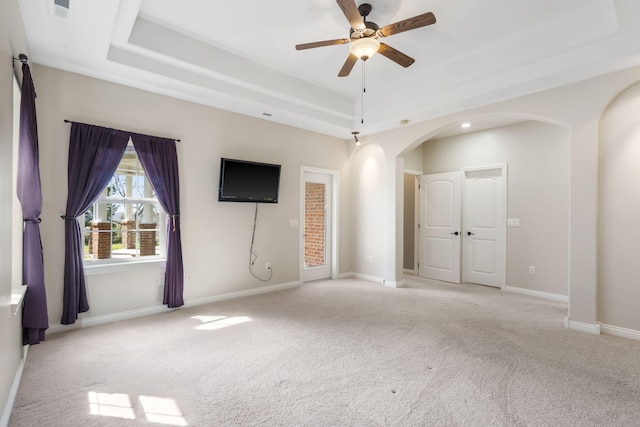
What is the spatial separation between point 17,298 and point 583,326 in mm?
5177

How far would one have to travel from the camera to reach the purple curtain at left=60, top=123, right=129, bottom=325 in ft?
10.7

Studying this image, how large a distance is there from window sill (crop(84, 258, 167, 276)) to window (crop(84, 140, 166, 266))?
0.05m

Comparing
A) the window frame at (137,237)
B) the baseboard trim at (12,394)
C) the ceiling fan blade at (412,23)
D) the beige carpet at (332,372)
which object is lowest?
the beige carpet at (332,372)

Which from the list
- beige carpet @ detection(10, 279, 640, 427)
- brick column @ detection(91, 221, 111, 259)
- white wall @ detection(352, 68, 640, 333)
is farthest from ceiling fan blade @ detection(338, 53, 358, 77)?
brick column @ detection(91, 221, 111, 259)

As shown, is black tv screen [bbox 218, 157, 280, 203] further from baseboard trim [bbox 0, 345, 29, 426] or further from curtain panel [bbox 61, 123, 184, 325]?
baseboard trim [bbox 0, 345, 29, 426]

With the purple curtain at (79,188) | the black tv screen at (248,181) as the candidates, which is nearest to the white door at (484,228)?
the black tv screen at (248,181)

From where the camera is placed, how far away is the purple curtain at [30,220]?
2.49 m

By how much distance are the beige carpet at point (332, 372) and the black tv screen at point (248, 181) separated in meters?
1.61

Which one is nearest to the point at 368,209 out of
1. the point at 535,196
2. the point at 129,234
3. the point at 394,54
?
the point at 535,196

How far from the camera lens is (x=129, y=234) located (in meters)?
3.89

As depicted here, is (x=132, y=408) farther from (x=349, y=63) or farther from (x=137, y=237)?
(x=349, y=63)

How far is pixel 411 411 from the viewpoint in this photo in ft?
6.68

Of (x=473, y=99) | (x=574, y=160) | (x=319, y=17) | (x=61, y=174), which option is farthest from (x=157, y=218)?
(x=574, y=160)

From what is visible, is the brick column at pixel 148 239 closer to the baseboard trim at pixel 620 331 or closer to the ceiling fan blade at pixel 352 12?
the ceiling fan blade at pixel 352 12
